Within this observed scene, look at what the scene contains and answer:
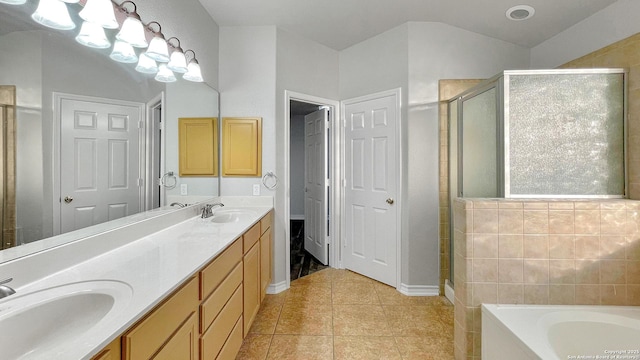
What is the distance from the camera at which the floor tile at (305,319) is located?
2.04 meters

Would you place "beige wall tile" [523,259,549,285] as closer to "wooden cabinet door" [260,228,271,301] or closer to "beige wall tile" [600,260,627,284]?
"beige wall tile" [600,260,627,284]

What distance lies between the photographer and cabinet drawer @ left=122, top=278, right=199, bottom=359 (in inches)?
29.5

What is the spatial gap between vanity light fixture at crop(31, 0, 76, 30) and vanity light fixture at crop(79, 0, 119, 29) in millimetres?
74

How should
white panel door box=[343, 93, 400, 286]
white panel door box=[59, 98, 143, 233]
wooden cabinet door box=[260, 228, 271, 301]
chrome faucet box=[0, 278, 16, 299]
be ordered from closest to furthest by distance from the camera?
chrome faucet box=[0, 278, 16, 299] < white panel door box=[59, 98, 143, 233] < wooden cabinet door box=[260, 228, 271, 301] < white panel door box=[343, 93, 400, 286]

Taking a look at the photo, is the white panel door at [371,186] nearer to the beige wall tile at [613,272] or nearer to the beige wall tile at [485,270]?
the beige wall tile at [485,270]

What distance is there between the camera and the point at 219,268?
1356 mm

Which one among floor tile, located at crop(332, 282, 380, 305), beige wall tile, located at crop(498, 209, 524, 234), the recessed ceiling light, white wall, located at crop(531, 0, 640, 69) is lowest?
floor tile, located at crop(332, 282, 380, 305)

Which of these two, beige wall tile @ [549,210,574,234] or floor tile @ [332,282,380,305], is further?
floor tile @ [332,282,380,305]

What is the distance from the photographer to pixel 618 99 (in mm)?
1797

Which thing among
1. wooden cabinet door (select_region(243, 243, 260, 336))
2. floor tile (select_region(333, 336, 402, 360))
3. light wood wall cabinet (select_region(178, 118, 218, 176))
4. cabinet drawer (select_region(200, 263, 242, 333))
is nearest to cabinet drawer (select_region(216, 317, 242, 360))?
wooden cabinet door (select_region(243, 243, 260, 336))

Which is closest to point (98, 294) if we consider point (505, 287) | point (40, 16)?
point (40, 16)

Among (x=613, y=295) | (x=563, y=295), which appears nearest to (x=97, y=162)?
(x=563, y=295)

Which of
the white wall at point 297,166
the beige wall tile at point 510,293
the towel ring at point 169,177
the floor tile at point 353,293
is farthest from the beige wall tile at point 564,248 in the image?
the white wall at point 297,166

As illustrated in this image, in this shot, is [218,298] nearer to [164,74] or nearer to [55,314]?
[55,314]
